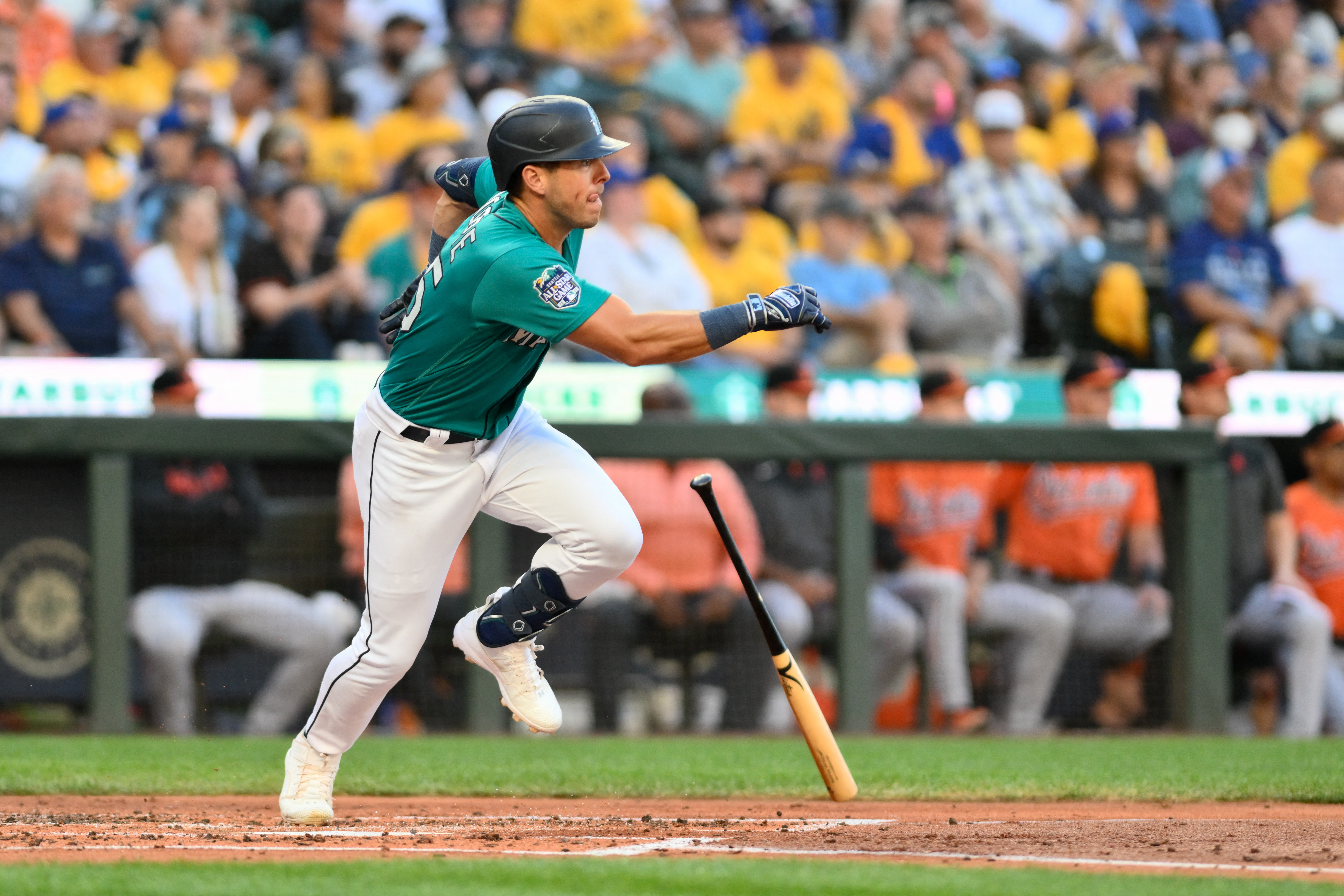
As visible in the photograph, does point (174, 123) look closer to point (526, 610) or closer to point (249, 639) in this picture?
point (249, 639)

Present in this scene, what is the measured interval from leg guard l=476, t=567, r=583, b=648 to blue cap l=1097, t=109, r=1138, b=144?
305 inches

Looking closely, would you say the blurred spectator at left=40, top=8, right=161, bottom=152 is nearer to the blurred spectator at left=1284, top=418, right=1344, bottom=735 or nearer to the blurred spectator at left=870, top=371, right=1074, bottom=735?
the blurred spectator at left=870, top=371, right=1074, bottom=735

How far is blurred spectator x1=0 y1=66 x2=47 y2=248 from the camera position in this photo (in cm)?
892

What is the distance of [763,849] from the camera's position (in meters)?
4.11

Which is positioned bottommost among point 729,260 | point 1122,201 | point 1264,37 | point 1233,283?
point 1233,283

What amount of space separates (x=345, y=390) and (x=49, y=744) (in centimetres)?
224

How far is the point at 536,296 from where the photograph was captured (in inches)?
169

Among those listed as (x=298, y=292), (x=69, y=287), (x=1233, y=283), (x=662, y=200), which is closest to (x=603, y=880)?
(x=298, y=292)

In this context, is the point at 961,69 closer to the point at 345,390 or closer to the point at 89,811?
the point at 345,390

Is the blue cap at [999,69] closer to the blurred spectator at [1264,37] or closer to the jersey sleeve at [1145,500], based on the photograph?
the blurred spectator at [1264,37]

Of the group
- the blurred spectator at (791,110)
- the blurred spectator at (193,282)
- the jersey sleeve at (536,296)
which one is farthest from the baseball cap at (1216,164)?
the jersey sleeve at (536,296)

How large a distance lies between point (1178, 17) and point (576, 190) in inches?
419

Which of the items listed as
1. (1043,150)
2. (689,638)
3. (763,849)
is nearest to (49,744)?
(689,638)

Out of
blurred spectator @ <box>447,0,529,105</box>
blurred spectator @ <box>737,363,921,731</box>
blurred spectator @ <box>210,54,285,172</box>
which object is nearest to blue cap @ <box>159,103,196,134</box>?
blurred spectator @ <box>210,54,285,172</box>
